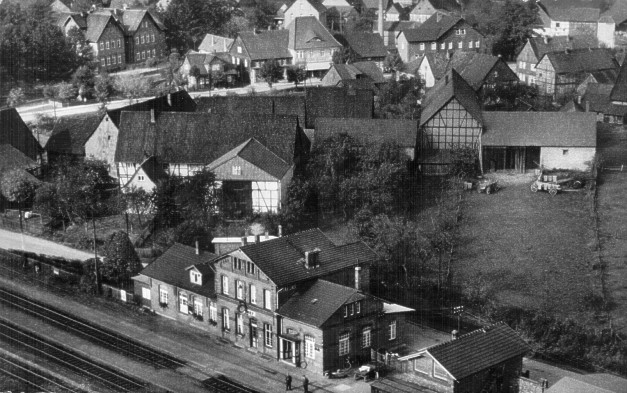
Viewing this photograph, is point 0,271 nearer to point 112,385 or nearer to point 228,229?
point 228,229

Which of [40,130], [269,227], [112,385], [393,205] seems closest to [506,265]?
[393,205]

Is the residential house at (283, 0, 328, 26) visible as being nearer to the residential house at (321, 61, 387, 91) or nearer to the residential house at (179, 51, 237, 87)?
the residential house at (179, 51, 237, 87)

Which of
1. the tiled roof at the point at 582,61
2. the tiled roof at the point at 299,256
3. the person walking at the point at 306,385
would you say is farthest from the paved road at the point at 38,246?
the tiled roof at the point at 582,61

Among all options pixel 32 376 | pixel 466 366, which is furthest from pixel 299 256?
pixel 32 376

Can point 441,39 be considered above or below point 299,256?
above

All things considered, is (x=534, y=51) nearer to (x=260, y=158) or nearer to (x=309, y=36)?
(x=309, y=36)

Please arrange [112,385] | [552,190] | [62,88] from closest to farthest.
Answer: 1. [112,385]
2. [552,190]
3. [62,88]

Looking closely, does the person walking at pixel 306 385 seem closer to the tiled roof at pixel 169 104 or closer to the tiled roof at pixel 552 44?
the tiled roof at pixel 169 104
